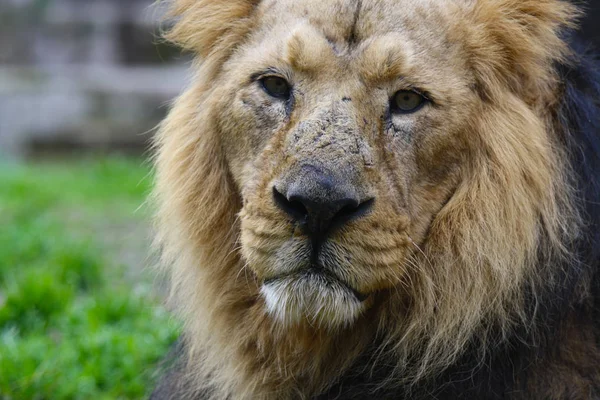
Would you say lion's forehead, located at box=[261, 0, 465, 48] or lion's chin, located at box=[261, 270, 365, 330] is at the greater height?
lion's forehead, located at box=[261, 0, 465, 48]

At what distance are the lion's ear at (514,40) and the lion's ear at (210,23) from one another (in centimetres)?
87

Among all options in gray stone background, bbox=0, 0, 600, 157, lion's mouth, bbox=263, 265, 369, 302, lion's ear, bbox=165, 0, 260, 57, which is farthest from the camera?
gray stone background, bbox=0, 0, 600, 157

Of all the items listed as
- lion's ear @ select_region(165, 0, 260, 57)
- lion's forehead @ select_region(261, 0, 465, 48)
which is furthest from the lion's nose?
lion's ear @ select_region(165, 0, 260, 57)

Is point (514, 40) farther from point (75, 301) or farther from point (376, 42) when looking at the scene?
point (75, 301)

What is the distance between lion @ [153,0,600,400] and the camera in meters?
2.95

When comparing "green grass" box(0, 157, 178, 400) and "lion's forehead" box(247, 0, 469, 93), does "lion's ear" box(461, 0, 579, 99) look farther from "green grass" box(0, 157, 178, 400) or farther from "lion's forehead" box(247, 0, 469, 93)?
"green grass" box(0, 157, 178, 400)

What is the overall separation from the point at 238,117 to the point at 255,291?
2.10 ft

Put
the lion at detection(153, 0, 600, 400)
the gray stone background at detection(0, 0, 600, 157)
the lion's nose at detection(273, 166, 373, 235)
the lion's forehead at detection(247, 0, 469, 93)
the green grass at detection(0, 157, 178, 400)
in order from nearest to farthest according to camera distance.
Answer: the lion's nose at detection(273, 166, 373, 235) < the lion at detection(153, 0, 600, 400) < the lion's forehead at detection(247, 0, 469, 93) < the green grass at detection(0, 157, 178, 400) < the gray stone background at detection(0, 0, 600, 157)

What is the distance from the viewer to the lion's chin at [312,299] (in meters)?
2.86

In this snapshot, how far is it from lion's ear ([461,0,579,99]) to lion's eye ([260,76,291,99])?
2.18 feet

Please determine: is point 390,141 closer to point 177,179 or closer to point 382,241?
point 382,241

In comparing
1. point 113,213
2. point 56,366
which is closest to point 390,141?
point 56,366

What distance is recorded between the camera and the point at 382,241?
2877mm

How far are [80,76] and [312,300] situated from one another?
393 inches
